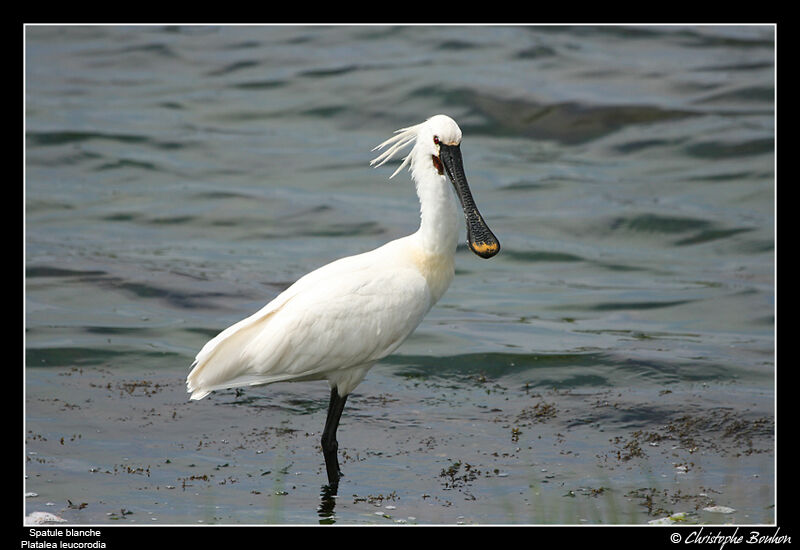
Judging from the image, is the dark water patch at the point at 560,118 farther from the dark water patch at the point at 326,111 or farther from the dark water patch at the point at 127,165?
the dark water patch at the point at 127,165

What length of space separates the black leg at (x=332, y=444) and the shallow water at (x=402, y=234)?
0.11 metres

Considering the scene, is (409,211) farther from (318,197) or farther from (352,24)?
(352,24)

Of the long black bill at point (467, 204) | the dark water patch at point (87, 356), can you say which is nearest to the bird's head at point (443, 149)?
the long black bill at point (467, 204)

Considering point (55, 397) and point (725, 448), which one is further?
point (55, 397)

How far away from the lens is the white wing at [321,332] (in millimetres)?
7199

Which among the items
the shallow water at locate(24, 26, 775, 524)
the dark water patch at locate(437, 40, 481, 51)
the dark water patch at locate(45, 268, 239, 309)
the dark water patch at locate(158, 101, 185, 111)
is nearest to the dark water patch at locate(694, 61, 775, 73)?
the shallow water at locate(24, 26, 775, 524)

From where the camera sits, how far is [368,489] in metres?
7.16

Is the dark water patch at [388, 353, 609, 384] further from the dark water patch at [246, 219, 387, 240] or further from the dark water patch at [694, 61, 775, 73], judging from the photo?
the dark water patch at [694, 61, 775, 73]

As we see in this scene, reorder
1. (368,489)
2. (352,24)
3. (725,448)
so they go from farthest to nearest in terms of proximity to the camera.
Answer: (352,24), (725,448), (368,489)

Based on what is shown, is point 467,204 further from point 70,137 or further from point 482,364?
point 70,137

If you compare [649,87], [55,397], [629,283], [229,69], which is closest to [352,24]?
[229,69]

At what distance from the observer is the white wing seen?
23.6 ft

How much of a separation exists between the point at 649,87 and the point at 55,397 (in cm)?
1439

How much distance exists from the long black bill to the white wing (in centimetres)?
63
